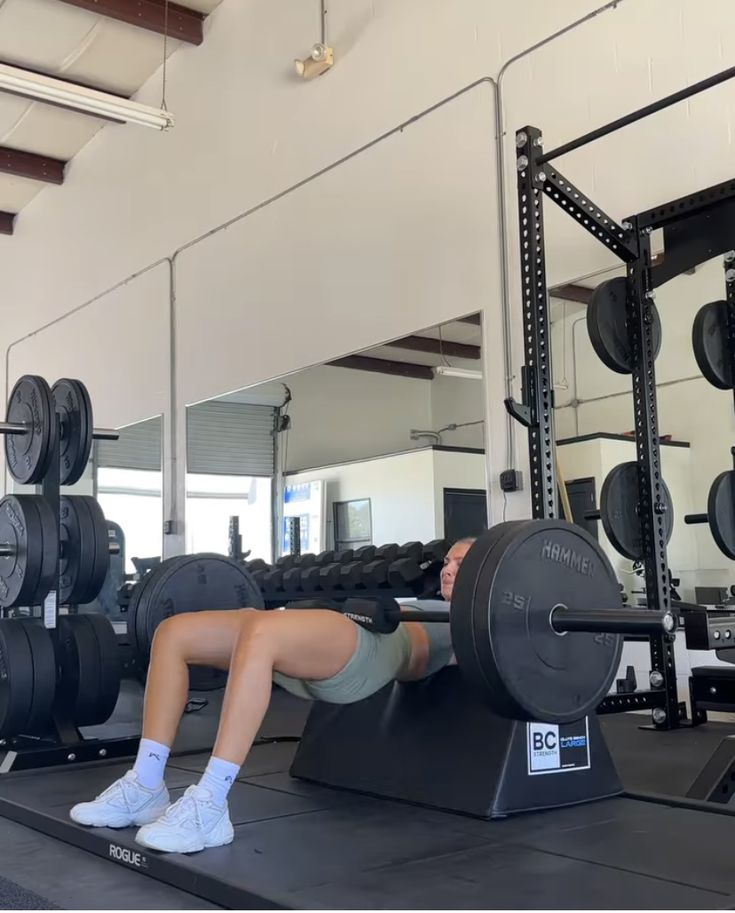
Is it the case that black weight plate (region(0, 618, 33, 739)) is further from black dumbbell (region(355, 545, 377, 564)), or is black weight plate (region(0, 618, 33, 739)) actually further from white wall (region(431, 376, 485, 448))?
white wall (region(431, 376, 485, 448))

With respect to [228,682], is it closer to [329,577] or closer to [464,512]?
[464,512]

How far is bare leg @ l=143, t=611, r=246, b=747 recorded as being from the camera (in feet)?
6.43

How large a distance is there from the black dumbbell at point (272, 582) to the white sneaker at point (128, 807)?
2.07m

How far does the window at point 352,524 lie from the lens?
3.90m

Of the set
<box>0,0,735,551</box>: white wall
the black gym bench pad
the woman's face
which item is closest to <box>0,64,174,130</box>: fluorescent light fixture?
<box>0,0,735,551</box>: white wall

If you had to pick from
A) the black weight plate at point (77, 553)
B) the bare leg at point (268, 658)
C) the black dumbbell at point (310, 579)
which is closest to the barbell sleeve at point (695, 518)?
the bare leg at point (268, 658)

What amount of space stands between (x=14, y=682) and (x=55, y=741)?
23 cm

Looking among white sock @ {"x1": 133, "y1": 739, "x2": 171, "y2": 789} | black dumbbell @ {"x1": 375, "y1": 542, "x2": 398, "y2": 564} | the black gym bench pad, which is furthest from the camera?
black dumbbell @ {"x1": 375, "y1": 542, "x2": 398, "y2": 564}

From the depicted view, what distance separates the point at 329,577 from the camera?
372 cm

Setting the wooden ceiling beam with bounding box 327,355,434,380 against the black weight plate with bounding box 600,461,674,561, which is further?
the wooden ceiling beam with bounding box 327,355,434,380

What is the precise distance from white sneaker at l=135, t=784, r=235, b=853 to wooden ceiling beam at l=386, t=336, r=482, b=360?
1.97 meters

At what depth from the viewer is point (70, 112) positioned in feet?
19.1

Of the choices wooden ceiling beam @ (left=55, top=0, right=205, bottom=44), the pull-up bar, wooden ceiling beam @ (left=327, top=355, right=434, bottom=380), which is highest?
wooden ceiling beam @ (left=55, top=0, right=205, bottom=44)

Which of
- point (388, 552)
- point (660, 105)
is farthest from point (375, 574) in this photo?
point (660, 105)
